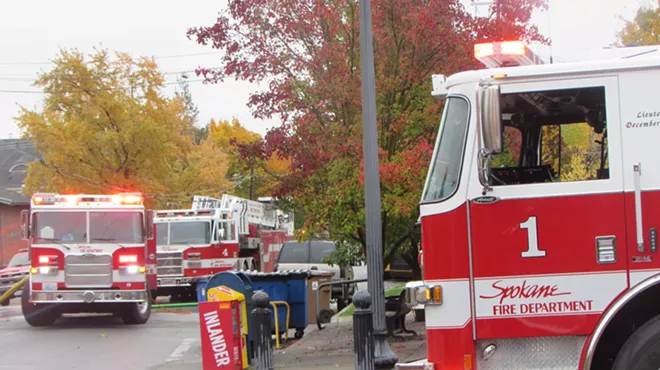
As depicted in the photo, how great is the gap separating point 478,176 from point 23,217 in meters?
13.4

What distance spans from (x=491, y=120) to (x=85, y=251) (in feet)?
43.7

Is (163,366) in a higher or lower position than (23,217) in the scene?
lower

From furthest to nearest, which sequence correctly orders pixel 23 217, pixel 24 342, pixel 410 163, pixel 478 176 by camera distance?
pixel 23 217, pixel 24 342, pixel 410 163, pixel 478 176

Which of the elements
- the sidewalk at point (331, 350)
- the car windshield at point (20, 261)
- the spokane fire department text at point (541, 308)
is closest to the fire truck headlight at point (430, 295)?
the spokane fire department text at point (541, 308)

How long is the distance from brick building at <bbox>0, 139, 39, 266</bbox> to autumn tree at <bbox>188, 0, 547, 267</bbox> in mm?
29994

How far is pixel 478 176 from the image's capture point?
5566mm

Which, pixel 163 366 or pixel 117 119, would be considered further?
pixel 117 119

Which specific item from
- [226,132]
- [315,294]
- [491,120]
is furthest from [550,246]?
[226,132]

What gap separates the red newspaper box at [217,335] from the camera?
10109 millimetres

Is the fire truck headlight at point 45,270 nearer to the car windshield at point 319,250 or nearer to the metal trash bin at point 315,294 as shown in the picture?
the metal trash bin at point 315,294

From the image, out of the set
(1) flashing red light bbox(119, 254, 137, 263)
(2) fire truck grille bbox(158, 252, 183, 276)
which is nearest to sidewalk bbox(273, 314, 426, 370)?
(1) flashing red light bbox(119, 254, 137, 263)

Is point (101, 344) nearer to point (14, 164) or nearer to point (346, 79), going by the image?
point (346, 79)

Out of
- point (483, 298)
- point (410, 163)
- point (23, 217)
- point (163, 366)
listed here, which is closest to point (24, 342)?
point (23, 217)

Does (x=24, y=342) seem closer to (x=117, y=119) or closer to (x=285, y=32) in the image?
(x=285, y=32)
